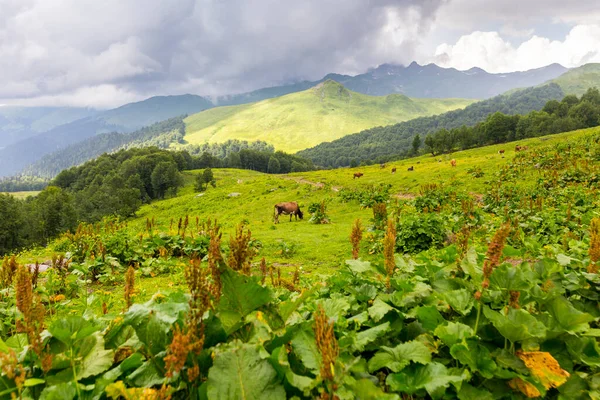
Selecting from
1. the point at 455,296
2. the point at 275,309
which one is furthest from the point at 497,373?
the point at 275,309

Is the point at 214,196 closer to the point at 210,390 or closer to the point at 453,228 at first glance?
the point at 453,228

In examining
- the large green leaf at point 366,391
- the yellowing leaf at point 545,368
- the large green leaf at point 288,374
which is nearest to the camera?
the large green leaf at point 288,374

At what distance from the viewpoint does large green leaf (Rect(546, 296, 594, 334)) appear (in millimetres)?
2777

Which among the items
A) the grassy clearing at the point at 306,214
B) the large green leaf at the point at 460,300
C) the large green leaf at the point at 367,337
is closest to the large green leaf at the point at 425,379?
the large green leaf at the point at 367,337

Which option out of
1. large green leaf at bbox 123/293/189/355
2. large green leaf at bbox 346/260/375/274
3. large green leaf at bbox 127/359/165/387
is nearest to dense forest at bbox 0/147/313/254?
large green leaf at bbox 346/260/375/274

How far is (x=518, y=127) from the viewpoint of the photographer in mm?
119438

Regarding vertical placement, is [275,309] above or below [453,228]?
above

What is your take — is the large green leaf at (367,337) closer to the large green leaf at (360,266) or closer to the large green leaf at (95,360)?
the large green leaf at (360,266)

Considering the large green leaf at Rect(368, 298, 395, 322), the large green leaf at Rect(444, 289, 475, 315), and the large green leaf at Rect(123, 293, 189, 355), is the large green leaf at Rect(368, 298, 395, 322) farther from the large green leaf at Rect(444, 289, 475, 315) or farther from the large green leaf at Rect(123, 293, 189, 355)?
the large green leaf at Rect(123, 293, 189, 355)

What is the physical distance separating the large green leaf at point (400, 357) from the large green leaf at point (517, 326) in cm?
62

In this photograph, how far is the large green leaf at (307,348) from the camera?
2.27 metres

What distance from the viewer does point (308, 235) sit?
22.6 metres

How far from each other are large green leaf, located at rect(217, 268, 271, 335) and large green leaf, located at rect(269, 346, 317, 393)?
491mm

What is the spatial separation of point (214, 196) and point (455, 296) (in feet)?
201
